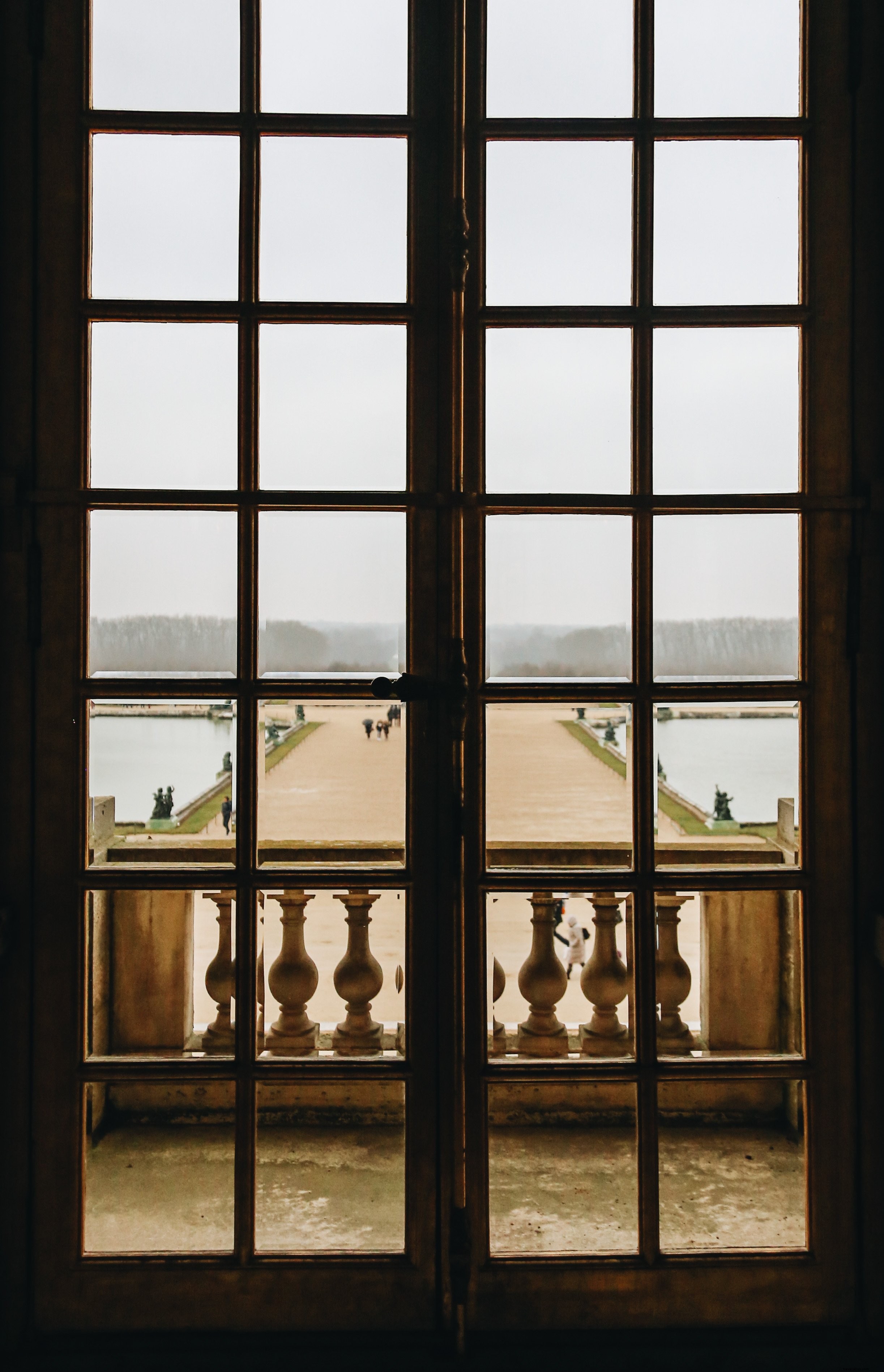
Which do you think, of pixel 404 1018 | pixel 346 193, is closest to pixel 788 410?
pixel 346 193

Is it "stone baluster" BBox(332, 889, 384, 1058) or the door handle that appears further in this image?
"stone baluster" BBox(332, 889, 384, 1058)

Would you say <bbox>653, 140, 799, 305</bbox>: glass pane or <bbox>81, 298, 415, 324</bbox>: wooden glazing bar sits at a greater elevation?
<bbox>653, 140, 799, 305</bbox>: glass pane

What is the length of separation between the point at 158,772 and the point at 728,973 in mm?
1035

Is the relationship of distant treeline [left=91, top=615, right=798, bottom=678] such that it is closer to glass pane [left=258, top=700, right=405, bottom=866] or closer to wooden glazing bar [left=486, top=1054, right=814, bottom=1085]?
glass pane [left=258, top=700, right=405, bottom=866]

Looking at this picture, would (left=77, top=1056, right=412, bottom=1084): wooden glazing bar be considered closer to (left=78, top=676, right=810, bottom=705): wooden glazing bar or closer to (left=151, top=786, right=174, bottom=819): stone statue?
(left=151, top=786, right=174, bottom=819): stone statue

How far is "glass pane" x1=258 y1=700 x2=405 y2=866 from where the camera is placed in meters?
1.29

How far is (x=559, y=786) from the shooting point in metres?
1.29

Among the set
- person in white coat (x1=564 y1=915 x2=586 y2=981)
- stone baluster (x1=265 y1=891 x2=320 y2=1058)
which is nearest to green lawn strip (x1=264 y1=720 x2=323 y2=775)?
stone baluster (x1=265 y1=891 x2=320 y2=1058)

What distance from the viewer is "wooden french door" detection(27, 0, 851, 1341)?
128 cm

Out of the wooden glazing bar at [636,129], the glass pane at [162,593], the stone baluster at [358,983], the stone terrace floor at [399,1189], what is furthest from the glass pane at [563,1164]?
the wooden glazing bar at [636,129]

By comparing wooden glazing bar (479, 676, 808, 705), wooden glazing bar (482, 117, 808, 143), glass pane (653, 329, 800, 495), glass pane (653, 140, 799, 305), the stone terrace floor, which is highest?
wooden glazing bar (482, 117, 808, 143)

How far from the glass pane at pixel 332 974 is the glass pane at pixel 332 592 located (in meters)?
0.39

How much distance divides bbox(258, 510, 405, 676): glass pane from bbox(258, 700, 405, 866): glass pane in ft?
0.25

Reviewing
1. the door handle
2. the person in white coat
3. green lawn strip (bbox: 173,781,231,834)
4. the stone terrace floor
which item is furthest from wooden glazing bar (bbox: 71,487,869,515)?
the stone terrace floor
